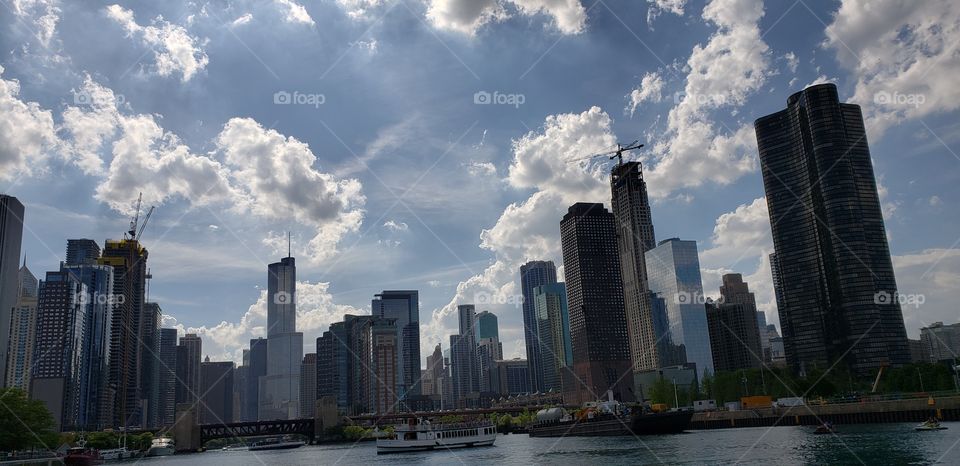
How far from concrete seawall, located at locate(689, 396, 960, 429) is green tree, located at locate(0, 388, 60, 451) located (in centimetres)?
12217

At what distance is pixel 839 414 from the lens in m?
148

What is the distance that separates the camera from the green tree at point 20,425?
10694 centimetres

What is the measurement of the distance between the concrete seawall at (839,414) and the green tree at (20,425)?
122173 mm

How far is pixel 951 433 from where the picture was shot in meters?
95.2

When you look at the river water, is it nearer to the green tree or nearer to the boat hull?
the boat hull

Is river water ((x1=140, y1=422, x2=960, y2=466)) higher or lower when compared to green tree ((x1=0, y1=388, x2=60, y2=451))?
lower

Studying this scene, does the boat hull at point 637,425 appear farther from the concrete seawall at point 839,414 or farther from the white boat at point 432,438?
the white boat at point 432,438

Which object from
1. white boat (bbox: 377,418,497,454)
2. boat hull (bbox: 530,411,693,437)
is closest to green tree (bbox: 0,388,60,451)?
white boat (bbox: 377,418,497,454)

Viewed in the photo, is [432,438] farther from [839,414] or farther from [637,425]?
[839,414]

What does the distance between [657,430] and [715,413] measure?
35200 millimetres

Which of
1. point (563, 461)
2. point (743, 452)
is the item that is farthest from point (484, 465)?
point (743, 452)

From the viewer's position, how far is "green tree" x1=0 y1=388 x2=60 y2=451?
107m

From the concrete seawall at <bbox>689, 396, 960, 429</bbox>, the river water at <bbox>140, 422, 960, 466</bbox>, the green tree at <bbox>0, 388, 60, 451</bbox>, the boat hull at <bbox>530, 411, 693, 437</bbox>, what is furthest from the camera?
the boat hull at <bbox>530, 411, 693, 437</bbox>

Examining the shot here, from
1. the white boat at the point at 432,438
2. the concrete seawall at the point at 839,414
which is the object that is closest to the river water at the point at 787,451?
the concrete seawall at the point at 839,414
